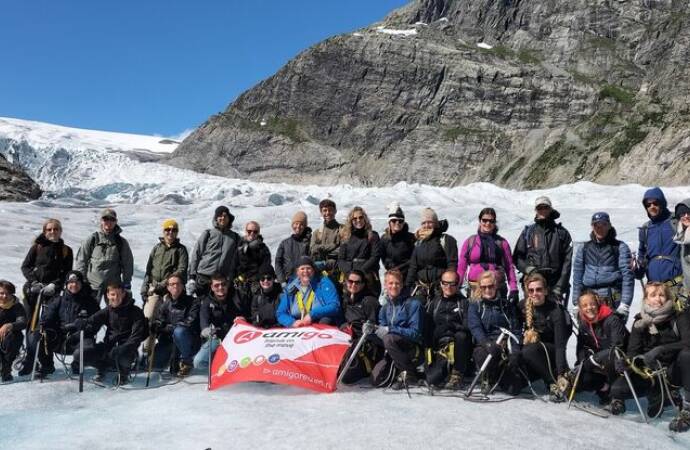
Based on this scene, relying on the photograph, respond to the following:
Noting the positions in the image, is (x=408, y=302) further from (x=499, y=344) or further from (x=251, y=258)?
(x=251, y=258)

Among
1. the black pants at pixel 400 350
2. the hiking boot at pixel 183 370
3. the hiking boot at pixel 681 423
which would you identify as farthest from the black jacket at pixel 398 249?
the hiking boot at pixel 681 423

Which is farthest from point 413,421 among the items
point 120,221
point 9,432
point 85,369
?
point 120,221

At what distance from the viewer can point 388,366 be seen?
5.56 metres

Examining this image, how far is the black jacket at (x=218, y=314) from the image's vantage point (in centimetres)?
613

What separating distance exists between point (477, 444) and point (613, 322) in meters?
1.81

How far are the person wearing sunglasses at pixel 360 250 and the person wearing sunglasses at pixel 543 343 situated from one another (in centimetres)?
158

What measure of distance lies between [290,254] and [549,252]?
270 cm

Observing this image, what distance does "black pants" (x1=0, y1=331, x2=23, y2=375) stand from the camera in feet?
18.8

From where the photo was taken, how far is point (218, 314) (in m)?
6.21

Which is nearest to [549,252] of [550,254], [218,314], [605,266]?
[550,254]

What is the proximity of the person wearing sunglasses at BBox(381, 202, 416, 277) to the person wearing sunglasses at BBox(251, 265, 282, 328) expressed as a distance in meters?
1.18

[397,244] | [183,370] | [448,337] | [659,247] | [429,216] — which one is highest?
[429,216]

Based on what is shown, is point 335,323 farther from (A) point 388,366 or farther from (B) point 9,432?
(B) point 9,432

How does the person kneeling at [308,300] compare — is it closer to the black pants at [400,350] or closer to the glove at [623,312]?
the black pants at [400,350]
